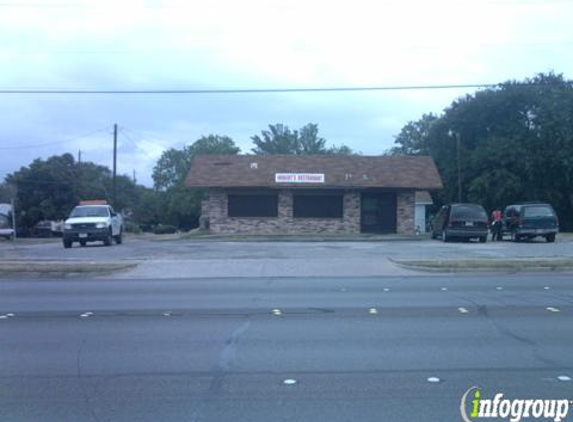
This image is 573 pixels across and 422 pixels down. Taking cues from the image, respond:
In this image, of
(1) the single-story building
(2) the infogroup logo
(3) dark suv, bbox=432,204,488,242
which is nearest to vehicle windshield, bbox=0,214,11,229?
(1) the single-story building

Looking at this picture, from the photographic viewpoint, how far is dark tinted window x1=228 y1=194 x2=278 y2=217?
37.9 m

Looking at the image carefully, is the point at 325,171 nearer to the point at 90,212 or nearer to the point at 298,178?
the point at 298,178

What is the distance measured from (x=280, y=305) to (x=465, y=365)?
5.21m

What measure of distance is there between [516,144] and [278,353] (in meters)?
45.4

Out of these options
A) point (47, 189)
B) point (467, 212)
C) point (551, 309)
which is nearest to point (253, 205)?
point (467, 212)

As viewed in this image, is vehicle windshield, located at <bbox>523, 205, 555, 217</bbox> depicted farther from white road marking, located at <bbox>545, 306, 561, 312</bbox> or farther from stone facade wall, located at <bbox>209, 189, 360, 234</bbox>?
white road marking, located at <bbox>545, 306, 561, 312</bbox>

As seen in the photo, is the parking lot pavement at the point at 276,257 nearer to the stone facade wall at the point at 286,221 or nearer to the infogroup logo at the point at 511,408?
the stone facade wall at the point at 286,221

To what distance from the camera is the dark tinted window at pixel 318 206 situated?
1492 inches

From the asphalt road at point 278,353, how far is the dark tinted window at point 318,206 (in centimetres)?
2351

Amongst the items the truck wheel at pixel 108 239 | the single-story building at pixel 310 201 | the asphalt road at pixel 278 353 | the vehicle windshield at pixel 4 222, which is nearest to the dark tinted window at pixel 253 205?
the single-story building at pixel 310 201

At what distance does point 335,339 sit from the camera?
922cm

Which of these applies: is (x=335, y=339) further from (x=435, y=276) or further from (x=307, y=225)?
(x=307, y=225)

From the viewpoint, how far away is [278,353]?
8.41 metres

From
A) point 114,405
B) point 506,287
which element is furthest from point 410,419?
point 506,287
